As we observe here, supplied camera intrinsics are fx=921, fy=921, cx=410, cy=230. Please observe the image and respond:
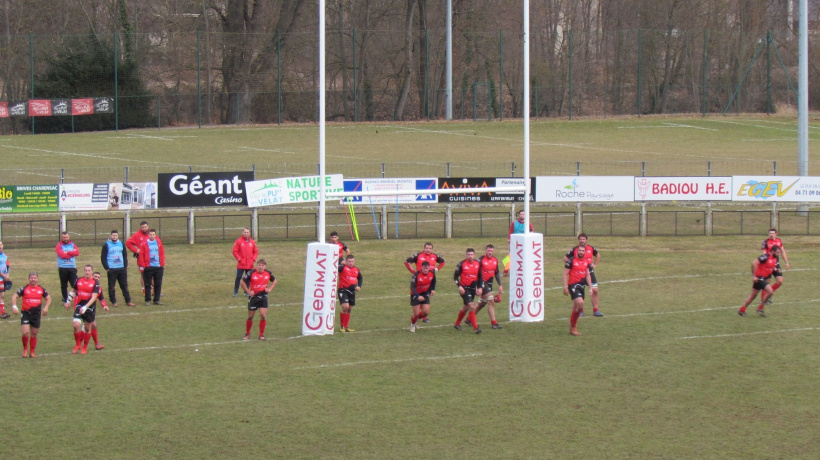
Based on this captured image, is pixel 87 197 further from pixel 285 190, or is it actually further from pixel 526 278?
pixel 526 278

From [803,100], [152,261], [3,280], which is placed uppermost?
[803,100]

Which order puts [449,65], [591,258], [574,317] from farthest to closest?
[449,65]
[591,258]
[574,317]

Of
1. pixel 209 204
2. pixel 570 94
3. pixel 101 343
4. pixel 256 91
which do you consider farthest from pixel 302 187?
pixel 570 94

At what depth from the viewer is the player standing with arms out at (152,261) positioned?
2034cm

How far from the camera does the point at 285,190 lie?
30422 millimetres

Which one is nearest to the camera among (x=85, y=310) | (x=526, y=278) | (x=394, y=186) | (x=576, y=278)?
(x=85, y=310)

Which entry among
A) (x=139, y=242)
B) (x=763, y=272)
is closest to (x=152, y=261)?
(x=139, y=242)

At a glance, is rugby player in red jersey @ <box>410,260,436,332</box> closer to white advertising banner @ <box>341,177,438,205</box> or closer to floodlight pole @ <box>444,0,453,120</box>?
white advertising banner @ <box>341,177,438,205</box>

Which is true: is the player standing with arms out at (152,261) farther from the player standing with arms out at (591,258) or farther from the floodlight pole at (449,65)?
the floodlight pole at (449,65)

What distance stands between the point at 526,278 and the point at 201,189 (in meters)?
15.8

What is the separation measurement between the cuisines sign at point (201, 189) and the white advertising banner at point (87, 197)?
175cm

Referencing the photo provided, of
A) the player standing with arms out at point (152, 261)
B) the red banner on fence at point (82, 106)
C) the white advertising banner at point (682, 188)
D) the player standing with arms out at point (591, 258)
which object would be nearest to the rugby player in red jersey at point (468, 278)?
the player standing with arms out at point (591, 258)

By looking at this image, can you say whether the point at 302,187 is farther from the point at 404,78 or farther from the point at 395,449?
the point at 404,78

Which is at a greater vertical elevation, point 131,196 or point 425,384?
Result: point 131,196
